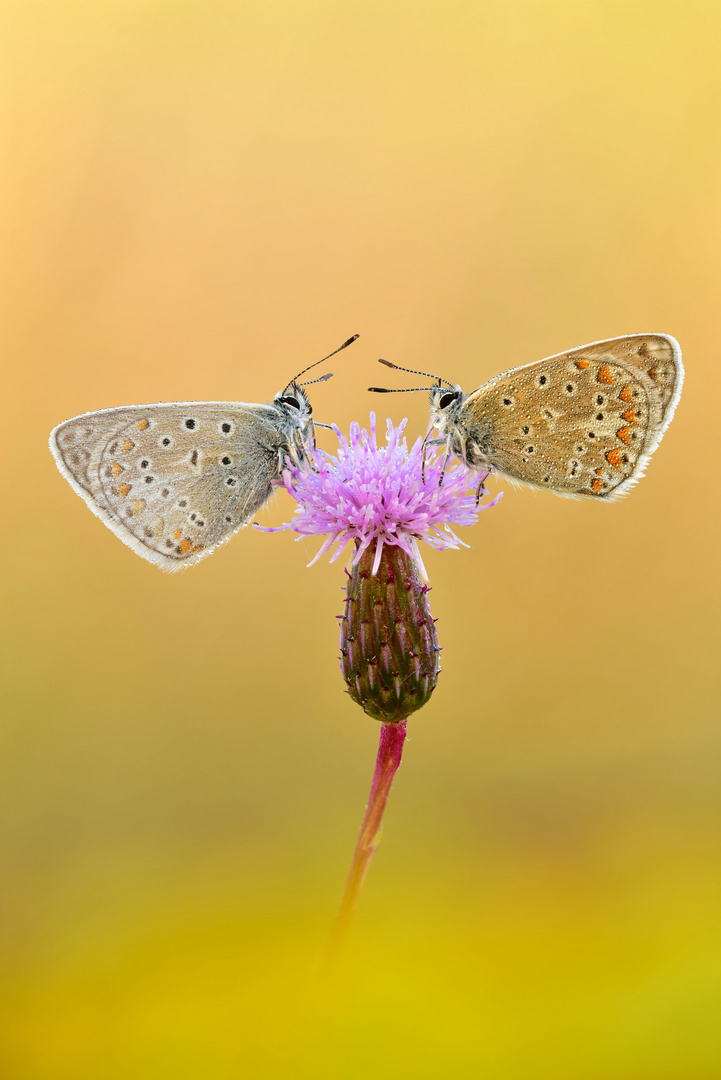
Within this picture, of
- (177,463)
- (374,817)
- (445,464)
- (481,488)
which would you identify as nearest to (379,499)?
(445,464)

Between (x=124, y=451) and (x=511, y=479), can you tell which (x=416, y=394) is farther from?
(x=124, y=451)

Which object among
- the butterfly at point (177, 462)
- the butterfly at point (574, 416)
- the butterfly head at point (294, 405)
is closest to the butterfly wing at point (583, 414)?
the butterfly at point (574, 416)

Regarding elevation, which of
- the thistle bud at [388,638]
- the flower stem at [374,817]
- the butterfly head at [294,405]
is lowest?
the flower stem at [374,817]

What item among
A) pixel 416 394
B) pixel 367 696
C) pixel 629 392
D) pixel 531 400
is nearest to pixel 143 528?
pixel 367 696

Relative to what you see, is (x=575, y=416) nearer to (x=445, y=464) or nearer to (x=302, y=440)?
(x=445, y=464)

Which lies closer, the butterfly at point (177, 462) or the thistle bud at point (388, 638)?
the thistle bud at point (388, 638)

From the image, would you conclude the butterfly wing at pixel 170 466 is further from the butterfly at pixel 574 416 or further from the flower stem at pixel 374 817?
the flower stem at pixel 374 817

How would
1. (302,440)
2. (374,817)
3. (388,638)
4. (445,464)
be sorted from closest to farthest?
(374,817), (388,638), (445,464), (302,440)

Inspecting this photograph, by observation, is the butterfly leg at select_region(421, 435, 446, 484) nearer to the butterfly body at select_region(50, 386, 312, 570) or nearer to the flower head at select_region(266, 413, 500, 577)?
the flower head at select_region(266, 413, 500, 577)
